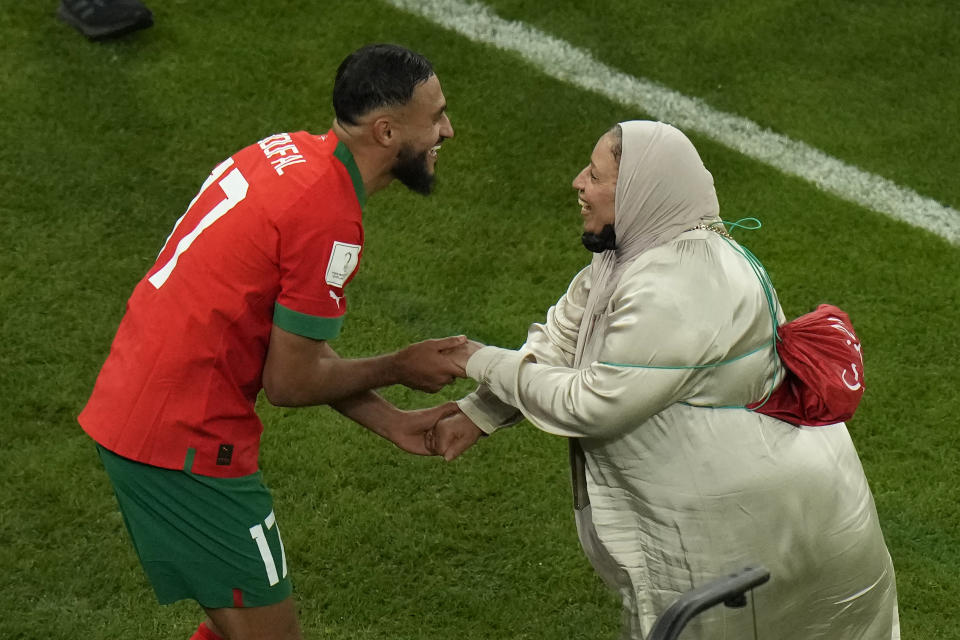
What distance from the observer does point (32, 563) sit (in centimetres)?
465

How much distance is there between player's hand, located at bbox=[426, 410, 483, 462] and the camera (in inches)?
157

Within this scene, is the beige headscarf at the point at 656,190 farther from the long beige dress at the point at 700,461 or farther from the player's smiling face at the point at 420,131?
the player's smiling face at the point at 420,131

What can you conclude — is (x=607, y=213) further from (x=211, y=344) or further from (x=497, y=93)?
(x=497, y=93)

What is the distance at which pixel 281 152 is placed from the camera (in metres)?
3.49

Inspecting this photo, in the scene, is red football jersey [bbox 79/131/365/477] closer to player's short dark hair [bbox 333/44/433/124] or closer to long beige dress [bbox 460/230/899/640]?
player's short dark hair [bbox 333/44/433/124]

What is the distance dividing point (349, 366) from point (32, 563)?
167 cm

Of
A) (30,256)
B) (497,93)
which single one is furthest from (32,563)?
(497,93)

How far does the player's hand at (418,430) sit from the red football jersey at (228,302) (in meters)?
0.64

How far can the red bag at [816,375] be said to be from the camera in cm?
336

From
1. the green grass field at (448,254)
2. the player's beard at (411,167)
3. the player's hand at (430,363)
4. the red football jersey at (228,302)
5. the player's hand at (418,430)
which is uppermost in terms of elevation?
the player's beard at (411,167)

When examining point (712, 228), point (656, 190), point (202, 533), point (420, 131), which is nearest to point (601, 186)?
point (656, 190)

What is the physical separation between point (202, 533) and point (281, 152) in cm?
96

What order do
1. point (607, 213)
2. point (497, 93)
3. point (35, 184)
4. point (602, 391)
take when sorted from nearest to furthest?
1. point (602, 391)
2. point (607, 213)
3. point (35, 184)
4. point (497, 93)

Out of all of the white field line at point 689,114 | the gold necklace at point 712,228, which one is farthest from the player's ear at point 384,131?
the white field line at point 689,114
